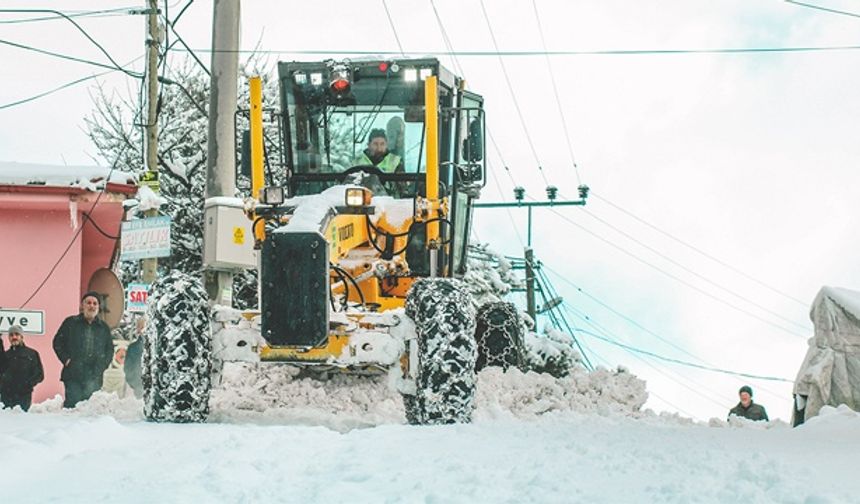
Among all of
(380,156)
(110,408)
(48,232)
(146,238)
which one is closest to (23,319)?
(146,238)

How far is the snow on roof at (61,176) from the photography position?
56.6 feet

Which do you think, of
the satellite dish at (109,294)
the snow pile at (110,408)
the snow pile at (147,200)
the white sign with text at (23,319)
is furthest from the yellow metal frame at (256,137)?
the satellite dish at (109,294)

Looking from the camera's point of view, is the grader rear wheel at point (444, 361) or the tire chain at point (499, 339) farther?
the tire chain at point (499, 339)

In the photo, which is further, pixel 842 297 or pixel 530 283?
pixel 530 283

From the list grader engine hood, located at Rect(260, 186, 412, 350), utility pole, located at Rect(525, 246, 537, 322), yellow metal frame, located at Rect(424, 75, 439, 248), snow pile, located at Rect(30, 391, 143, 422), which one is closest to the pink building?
snow pile, located at Rect(30, 391, 143, 422)

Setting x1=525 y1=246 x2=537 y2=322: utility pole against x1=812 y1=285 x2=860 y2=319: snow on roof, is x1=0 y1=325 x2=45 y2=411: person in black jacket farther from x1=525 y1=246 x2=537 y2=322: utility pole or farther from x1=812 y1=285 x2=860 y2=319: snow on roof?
x1=525 y1=246 x2=537 y2=322: utility pole

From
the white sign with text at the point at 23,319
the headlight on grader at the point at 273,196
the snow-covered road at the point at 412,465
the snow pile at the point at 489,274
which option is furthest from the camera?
the snow pile at the point at 489,274

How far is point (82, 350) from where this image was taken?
12078 mm

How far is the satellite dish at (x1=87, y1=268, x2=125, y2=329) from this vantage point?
17.8 metres

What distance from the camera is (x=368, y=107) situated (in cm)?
1094

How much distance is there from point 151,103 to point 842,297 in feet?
36.4

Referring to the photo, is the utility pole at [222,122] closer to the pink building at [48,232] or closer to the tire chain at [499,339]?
the pink building at [48,232]

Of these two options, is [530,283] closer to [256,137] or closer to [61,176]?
[61,176]

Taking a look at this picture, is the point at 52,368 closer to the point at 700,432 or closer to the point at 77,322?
the point at 77,322
